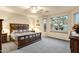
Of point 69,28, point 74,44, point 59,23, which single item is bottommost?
point 74,44

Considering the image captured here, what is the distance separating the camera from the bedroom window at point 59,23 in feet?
8.71

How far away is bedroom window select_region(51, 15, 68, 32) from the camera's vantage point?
2.65 m

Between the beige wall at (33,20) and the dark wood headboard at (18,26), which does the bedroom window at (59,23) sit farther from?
the dark wood headboard at (18,26)

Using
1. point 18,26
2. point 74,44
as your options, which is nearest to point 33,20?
point 18,26

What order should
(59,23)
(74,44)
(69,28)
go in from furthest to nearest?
(59,23) → (69,28) → (74,44)

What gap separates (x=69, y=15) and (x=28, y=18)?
1160 millimetres

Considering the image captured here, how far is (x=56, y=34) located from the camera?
2.92 m

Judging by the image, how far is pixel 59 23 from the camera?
9.04 feet

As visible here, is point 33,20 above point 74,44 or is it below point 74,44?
above

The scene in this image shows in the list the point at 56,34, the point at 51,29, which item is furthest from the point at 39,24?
the point at 56,34

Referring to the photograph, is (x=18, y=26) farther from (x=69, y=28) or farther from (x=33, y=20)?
(x=69, y=28)

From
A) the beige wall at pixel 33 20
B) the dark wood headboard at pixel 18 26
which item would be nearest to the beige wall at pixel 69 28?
the beige wall at pixel 33 20

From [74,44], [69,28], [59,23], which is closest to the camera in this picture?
[74,44]

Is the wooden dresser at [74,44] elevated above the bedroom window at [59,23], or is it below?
below
